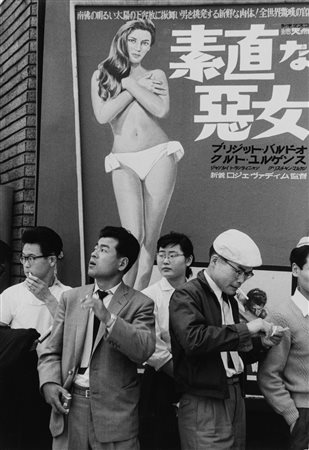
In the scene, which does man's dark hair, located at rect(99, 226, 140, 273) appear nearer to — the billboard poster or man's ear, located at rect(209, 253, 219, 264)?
man's ear, located at rect(209, 253, 219, 264)

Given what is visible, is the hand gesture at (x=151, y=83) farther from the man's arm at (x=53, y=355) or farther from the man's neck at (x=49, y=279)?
the man's arm at (x=53, y=355)

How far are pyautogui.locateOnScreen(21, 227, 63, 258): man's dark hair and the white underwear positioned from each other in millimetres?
1112

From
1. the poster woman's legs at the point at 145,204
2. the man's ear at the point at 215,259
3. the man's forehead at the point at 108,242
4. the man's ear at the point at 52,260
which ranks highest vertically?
the poster woman's legs at the point at 145,204

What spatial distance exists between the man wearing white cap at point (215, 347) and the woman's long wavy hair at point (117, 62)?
85.8 inches

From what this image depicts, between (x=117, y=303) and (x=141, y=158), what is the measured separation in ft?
6.17

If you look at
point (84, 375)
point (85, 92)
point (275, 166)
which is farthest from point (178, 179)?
point (84, 375)

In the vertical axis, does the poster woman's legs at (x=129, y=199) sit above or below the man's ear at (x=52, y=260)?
above

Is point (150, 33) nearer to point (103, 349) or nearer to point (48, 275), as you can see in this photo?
point (48, 275)

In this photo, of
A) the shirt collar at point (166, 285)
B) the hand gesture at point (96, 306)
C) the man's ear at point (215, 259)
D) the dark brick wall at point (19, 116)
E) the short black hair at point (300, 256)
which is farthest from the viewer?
the dark brick wall at point (19, 116)

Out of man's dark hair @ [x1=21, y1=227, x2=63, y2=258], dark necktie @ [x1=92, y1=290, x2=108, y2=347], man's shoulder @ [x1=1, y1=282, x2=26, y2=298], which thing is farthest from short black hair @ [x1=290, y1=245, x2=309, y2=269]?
man's shoulder @ [x1=1, y1=282, x2=26, y2=298]

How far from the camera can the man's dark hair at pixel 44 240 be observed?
141 inches

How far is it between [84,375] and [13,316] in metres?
0.88

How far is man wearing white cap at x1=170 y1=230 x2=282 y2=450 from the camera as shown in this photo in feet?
8.83

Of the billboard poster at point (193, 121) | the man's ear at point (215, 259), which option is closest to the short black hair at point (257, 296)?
the billboard poster at point (193, 121)
